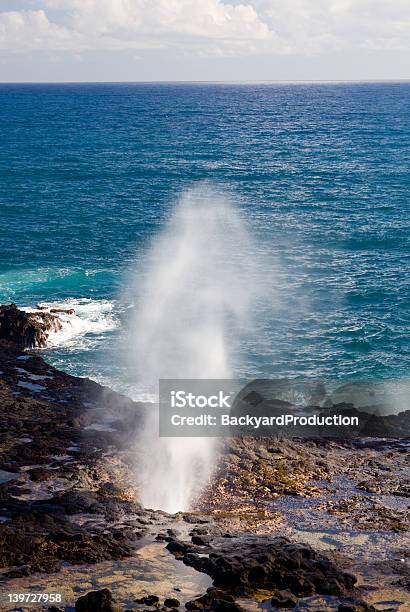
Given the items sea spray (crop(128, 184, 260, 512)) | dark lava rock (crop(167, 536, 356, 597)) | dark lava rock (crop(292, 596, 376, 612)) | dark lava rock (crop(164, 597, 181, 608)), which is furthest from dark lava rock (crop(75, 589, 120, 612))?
sea spray (crop(128, 184, 260, 512))

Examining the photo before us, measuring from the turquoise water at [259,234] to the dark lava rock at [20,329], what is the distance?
179 centimetres

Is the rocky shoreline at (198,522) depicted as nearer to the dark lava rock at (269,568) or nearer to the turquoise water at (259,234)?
the dark lava rock at (269,568)

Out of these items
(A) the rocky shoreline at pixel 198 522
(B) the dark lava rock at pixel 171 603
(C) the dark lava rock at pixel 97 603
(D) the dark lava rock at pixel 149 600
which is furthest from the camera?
(A) the rocky shoreline at pixel 198 522

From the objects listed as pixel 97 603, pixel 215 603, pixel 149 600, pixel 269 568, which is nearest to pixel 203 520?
pixel 269 568

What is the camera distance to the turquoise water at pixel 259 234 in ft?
225

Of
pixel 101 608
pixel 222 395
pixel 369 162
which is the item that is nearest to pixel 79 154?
pixel 369 162

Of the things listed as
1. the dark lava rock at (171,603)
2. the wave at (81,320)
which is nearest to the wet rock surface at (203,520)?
the dark lava rock at (171,603)

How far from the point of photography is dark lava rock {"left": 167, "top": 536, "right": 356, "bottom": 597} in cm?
3266

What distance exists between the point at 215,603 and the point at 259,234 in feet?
250

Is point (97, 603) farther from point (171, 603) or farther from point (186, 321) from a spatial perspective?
point (186, 321)

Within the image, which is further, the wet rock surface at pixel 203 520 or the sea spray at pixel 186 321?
the sea spray at pixel 186 321

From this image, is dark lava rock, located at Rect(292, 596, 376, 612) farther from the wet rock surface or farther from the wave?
the wave

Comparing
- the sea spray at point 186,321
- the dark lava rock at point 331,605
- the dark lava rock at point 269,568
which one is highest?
the sea spray at point 186,321

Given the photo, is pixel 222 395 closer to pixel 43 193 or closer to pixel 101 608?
pixel 101 608
